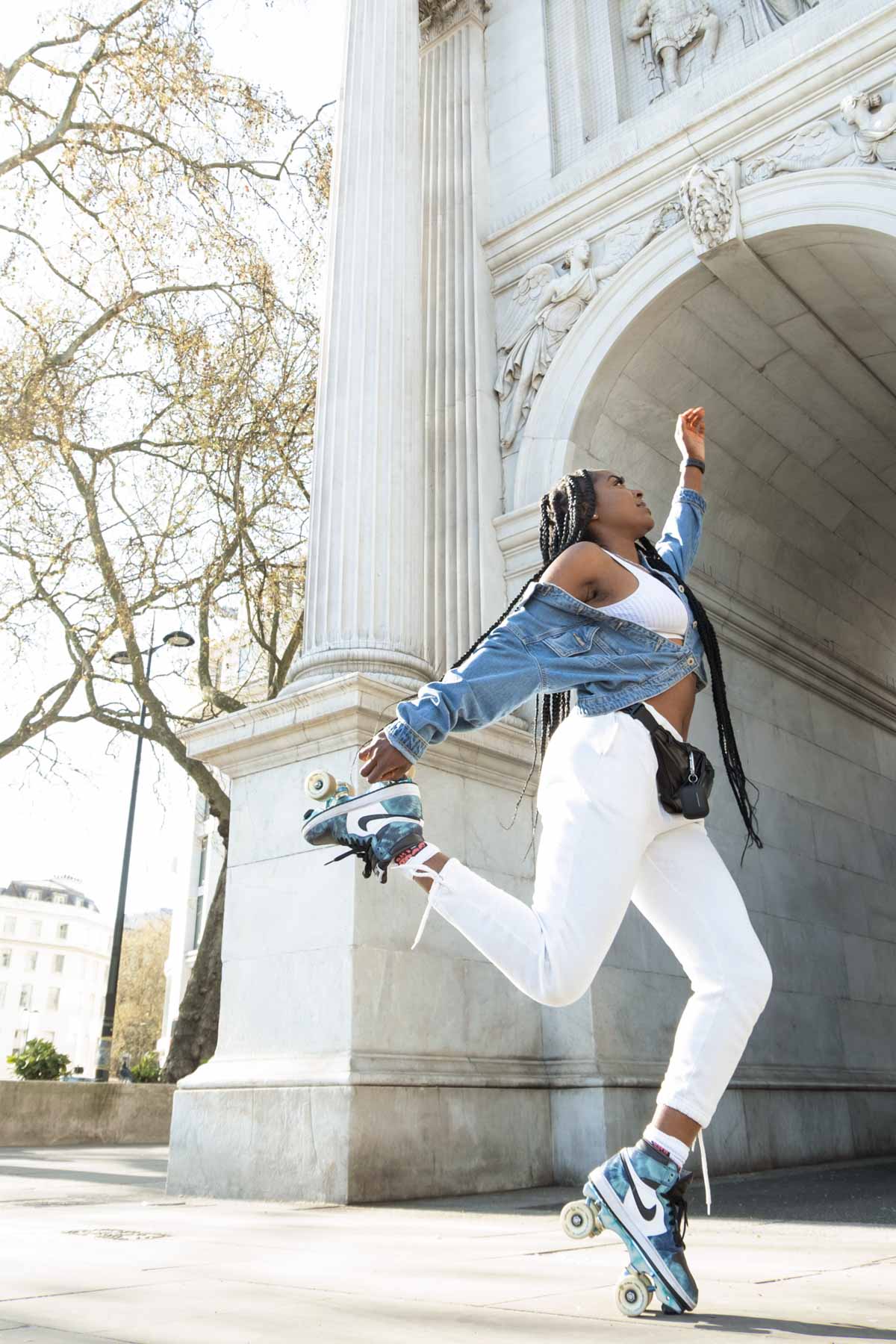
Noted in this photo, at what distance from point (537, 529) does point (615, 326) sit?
1884 mm

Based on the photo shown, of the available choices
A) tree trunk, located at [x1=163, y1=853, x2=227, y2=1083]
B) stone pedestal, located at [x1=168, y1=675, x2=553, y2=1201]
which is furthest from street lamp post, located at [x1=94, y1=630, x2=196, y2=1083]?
Answer: stone pedestal, located at [x1=168, y1=675, x2=553, y2=1201]

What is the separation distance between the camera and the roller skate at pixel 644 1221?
259cm

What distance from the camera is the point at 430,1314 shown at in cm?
256

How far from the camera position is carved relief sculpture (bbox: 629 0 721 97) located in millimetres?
10344

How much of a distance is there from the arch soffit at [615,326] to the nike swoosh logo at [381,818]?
22.5ft

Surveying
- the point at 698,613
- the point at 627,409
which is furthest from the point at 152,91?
the point at 698,613

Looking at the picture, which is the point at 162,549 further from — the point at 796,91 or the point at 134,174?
the point at 796,91

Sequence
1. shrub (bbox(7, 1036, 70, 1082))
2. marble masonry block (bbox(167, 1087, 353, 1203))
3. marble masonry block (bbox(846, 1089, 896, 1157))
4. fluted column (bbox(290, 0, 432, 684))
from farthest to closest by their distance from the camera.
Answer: shrub (bbox(7, 1036, 70, 1082)) < marble masonry block (bbox(846, 1089, 896, 1157)) < fluted column (bbox(290, 0, 432, 684)) < marble masonry block (bbox(167, 1087, 353, 1203))

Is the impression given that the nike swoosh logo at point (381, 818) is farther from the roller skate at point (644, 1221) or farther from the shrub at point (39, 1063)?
the shrub at point (39, 1063)

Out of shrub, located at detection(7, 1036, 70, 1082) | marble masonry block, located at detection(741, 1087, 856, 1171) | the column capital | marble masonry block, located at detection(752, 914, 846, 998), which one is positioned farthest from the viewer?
shrub, located at detection(7, 1036, 70, 1082)

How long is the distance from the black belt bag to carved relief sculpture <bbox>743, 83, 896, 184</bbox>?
693cm

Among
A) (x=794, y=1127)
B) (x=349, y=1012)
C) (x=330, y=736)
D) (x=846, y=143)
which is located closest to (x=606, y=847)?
(x=349, y=1012)

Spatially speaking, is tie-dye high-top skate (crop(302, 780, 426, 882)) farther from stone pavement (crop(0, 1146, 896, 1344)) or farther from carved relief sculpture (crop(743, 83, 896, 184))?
carved relief sculpture (crop(743, 83, 896, 184))

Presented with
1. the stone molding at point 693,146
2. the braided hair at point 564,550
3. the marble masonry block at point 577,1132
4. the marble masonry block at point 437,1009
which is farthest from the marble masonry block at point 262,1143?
the stone molding at point 693,146
